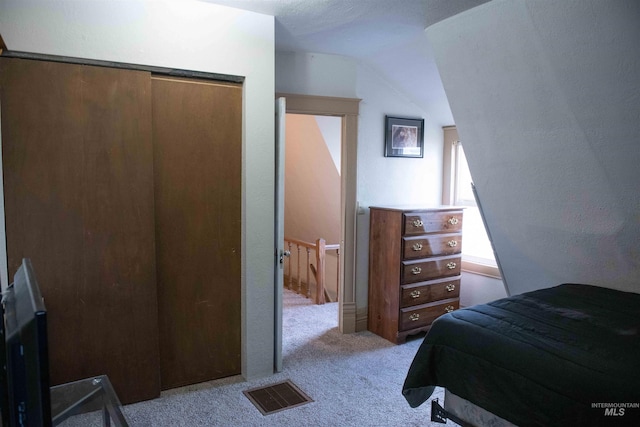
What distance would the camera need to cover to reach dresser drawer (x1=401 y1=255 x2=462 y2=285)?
12.2 ft

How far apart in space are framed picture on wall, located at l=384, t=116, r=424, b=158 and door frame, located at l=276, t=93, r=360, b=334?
0.36 m

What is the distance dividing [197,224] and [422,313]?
2027 mm

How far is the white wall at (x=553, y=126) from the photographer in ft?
6.69

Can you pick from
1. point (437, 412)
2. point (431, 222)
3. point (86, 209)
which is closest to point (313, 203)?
point (431, 222)

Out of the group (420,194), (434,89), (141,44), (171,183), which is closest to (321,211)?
(420,194)

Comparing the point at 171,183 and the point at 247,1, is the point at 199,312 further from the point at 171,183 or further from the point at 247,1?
the point at 247,1

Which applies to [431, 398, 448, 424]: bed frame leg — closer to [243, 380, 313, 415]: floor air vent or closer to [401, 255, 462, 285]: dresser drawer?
[243, 380, 313, 415]: floor air vent

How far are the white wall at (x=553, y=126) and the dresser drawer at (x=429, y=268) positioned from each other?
627 mm

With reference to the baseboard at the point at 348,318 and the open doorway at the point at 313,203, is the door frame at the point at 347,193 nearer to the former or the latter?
the baseboard at the point at 348,318

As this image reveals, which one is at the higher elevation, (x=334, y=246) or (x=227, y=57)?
(x=227, y=57)

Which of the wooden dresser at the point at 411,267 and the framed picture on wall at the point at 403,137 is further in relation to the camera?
the framed picture on wall at the point at 403,137

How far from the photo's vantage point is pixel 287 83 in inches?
143

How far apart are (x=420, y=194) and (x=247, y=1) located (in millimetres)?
2438

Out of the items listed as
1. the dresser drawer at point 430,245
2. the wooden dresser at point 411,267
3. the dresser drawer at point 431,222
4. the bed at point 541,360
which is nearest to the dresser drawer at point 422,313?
the wooden dresser at point 411,267
